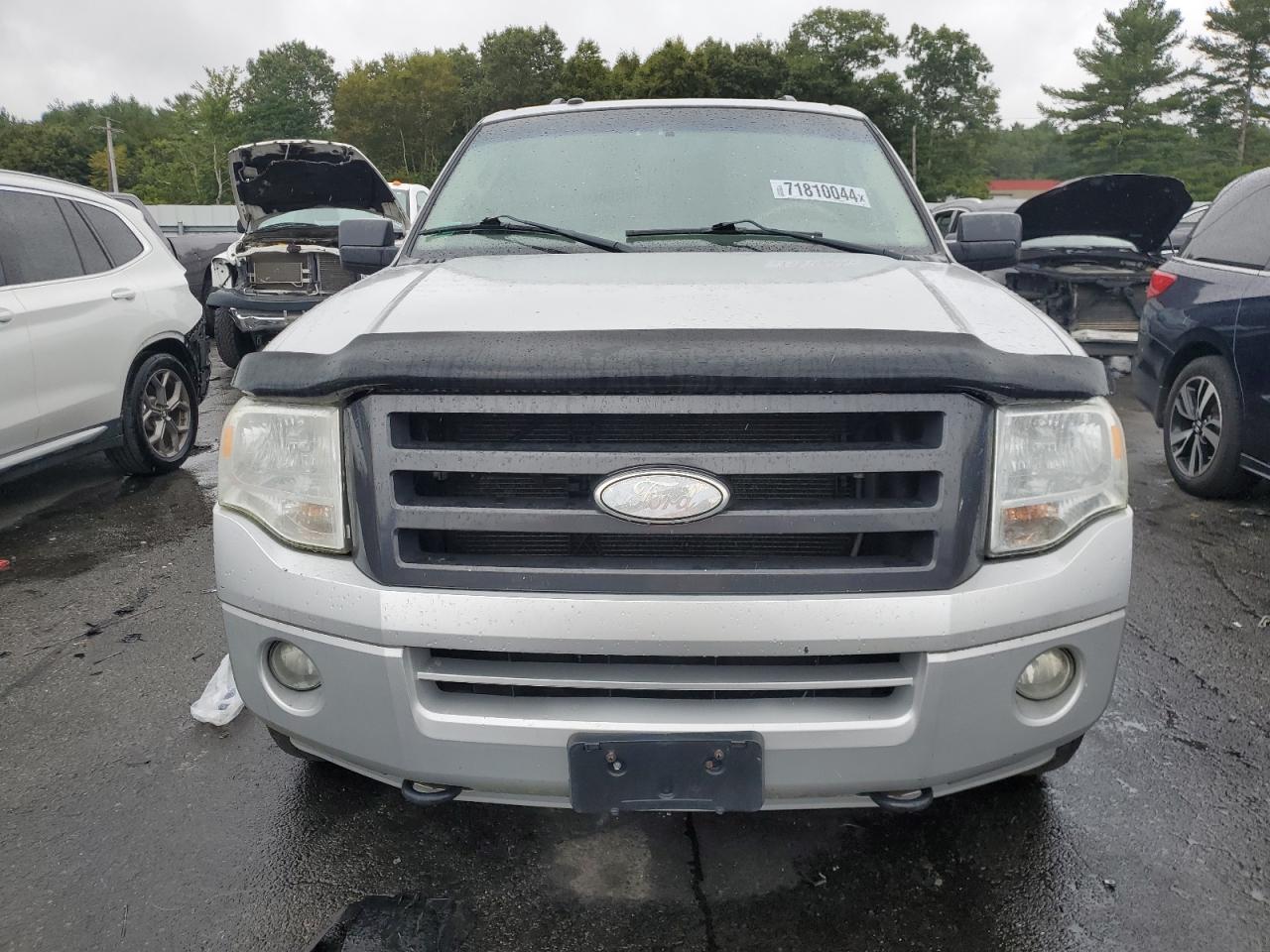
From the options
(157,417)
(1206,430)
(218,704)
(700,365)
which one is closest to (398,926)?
(218,704)

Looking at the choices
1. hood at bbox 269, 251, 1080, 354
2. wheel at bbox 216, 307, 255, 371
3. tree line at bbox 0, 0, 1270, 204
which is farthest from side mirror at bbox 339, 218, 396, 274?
A: tree line at bbox 0, 0, 1270, 204

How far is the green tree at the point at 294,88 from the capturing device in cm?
8325

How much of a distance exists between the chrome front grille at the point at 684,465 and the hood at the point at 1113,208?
6.48m

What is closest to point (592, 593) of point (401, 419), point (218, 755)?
point (401, 419)

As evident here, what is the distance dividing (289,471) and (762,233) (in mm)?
1595

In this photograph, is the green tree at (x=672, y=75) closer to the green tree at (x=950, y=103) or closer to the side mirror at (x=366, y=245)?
the green tree at (x=950, y=103)

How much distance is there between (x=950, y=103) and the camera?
2808 inches

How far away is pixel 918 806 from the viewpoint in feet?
6.16

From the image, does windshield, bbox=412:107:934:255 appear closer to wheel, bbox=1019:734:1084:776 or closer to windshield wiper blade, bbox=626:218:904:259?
windshield wiper blade, bbox=626:218:904:259

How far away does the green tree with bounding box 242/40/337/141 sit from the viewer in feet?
273

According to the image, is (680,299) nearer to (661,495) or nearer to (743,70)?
(661,495)

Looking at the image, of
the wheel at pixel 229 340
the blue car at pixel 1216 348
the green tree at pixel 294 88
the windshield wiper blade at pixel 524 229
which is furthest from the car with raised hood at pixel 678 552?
the green tree at pixel 294 88

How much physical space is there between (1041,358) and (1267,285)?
3749mm

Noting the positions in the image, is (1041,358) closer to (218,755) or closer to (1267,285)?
(218,755)
